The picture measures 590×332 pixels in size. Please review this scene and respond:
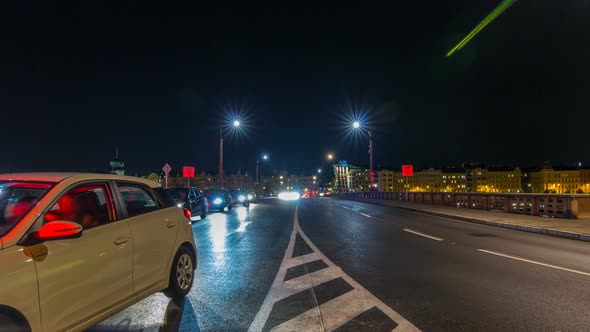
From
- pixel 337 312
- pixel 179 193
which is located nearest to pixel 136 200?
pixel 337 312

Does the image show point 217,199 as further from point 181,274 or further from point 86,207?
point 86,207

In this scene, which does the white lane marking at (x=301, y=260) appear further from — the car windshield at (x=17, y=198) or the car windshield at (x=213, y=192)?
the car windshield at (x=213, y=192)

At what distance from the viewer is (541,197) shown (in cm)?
2116

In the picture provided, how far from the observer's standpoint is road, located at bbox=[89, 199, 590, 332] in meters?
4.91

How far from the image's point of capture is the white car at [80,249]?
330cm

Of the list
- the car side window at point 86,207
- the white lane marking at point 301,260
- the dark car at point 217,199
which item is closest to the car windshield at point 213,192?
the dark car at point 217,199

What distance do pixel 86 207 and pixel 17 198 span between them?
29.5 inches

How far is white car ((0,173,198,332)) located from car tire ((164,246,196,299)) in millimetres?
14

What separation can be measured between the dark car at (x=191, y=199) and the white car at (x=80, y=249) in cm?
1337

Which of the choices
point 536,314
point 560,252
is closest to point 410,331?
point 536,314

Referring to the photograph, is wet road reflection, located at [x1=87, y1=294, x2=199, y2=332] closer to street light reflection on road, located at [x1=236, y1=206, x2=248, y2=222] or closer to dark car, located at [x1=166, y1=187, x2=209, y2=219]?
dark car, located at [x1=166, y1=187, x2=209, y2=219]

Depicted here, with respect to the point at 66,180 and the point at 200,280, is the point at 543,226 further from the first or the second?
the point at 66,180

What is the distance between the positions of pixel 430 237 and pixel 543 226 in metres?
5.60

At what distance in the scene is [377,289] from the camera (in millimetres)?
6500
